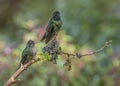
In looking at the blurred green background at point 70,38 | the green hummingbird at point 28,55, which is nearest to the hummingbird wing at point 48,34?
the green hummingbird at point 28,55

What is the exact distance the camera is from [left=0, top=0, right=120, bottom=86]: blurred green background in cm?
747

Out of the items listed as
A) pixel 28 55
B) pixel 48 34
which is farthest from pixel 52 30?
pixel 28 55

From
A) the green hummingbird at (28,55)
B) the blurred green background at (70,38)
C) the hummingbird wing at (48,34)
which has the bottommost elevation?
the green hummingbird at (28,55)

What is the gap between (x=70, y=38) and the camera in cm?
769

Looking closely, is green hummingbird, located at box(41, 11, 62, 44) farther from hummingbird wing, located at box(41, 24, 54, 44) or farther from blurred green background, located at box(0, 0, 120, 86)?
blurred green background, located at box(0, 0, 120, 86)

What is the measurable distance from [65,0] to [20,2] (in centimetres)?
315

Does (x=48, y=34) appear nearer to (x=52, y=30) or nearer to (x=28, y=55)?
(x=52, y=30)

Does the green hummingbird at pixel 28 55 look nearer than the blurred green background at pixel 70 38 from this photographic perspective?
Yes

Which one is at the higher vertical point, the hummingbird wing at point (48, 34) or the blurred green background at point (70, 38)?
the blurred green background at point (70, 38)

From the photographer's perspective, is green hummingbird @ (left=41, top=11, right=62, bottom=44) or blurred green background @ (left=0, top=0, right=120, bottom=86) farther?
blurred green background @ (left=0, top=0, right=120, bottom=86)

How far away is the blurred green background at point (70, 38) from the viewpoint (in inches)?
294

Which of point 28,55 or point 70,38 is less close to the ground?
point 70,38

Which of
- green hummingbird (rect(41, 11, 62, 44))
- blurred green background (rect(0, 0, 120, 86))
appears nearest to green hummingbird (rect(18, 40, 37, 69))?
green hummingbird (rect(41, 11, 62, 44))

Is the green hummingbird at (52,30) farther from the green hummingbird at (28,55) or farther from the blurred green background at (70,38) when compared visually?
the blurred green background at (70,38)
